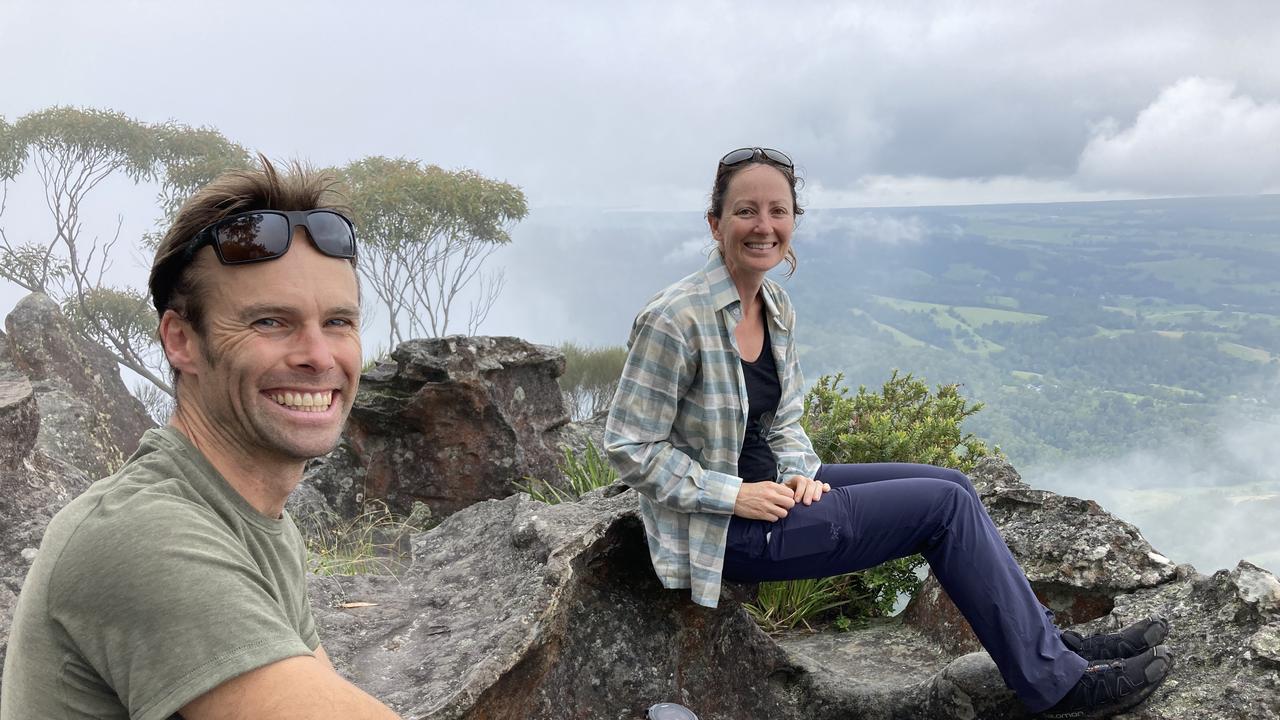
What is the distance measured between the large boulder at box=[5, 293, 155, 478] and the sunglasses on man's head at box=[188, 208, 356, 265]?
252 inches

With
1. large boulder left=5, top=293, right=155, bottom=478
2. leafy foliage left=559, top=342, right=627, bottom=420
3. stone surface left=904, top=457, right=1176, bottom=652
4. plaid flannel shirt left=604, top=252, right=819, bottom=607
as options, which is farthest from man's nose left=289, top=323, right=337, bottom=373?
leafy foliage left=559, top=342, right=627, bottom=420

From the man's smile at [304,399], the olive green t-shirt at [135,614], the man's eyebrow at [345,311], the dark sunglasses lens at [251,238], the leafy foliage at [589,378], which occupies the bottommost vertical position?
the leafy foliage at [589,378]

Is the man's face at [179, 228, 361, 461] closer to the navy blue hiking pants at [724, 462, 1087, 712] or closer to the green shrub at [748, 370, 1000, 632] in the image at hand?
the navy blue hiking pants at [724, 462, 1087, 712]

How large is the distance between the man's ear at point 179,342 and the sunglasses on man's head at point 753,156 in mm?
2170

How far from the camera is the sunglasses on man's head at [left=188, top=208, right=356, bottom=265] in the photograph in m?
1.80

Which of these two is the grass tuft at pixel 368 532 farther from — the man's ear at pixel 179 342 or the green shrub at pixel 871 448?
the man's ear at pixel 179 342

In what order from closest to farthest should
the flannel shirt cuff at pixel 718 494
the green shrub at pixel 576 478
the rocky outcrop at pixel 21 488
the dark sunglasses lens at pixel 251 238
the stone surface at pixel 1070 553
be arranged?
the dark sunglasses lens at pixel 251 238 < the flannel shirt cuff at pixel 718 494 < the rocky outcrop at pixel 21 488 < the stone surface at pixel 1070 553 < the green shrub at pixel 576 478

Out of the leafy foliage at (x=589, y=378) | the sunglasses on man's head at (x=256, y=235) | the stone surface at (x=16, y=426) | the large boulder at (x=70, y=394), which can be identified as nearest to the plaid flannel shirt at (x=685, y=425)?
the sunglasses on man's head at (x=256, y=235)

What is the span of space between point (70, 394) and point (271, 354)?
8066 millimetres

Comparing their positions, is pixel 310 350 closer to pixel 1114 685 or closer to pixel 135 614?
pixel 135 614

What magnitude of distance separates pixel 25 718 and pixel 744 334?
246 cm

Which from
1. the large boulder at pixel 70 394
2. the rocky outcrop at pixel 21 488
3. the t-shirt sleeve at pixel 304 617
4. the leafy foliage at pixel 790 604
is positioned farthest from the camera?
the large boulder at pixel 70 394

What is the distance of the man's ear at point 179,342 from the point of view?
1.85 m

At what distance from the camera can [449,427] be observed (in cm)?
753
